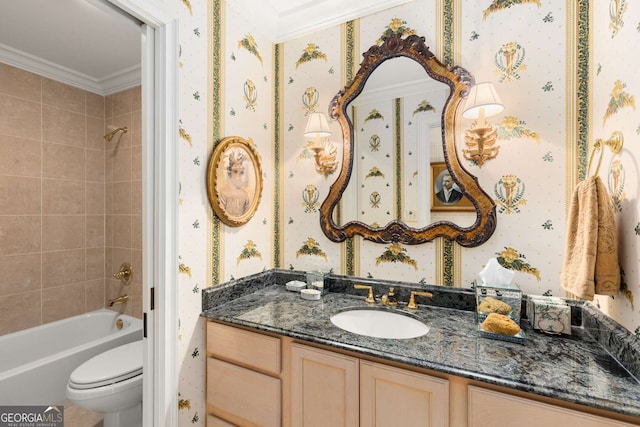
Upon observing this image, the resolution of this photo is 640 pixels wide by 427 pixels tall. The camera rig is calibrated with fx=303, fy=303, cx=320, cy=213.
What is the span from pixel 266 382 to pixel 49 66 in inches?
112

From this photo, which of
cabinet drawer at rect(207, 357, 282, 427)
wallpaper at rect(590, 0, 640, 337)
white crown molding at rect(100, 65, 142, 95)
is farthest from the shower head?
wallpaper at rect(590, 0, 640, 337)

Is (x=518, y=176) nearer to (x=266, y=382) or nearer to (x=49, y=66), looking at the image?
(x=266, y=382)

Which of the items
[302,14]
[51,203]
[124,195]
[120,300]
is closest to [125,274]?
[120,300]

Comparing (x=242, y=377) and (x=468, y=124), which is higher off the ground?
(x=468, y=124)

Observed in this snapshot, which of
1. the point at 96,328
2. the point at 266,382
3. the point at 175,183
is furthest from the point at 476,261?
the point at 96,328

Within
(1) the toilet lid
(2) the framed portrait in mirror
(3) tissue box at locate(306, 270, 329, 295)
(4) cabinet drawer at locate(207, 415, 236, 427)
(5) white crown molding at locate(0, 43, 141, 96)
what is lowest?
(4) cabinet drawer at locate(207, 415, 236, 427)

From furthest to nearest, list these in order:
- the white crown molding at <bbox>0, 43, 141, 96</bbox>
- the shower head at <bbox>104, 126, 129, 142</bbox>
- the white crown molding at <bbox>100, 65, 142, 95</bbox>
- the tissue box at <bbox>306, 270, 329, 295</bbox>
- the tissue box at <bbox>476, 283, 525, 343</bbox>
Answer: the shower head at <bbox>104, 126, 129, 142</bbox>, the white crown molding at <bbox>100, 65, 142, 95</bbox>, the white crown molding at <bbox>0, 43, 141, 96</bbox>, the tissue box at <bbox>306, 270, 329, 295</bbox>, the tissue box at <bbox>476, 283, 525, 343</bbox>

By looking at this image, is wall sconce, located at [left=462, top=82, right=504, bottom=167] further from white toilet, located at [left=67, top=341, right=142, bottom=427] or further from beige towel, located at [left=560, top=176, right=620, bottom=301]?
white toilet, located at [left=67, top=341, right=142, bottom=427]

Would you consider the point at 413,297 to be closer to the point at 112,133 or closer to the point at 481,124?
the point at 481,124

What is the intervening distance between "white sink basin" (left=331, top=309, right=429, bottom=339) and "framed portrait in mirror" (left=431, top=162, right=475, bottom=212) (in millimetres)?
570

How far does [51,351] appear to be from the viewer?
2.40 m

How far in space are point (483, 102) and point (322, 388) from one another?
1383 millimetres

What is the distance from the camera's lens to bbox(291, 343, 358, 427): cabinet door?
1.10 metres

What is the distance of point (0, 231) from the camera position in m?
2.17
